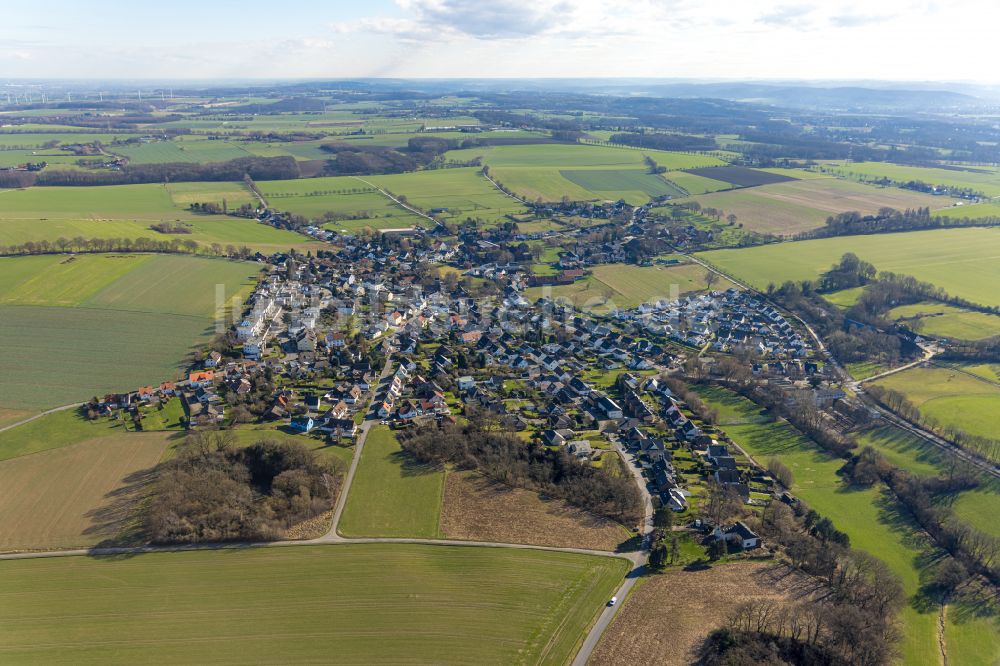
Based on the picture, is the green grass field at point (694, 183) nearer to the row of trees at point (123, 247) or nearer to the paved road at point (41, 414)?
the row of trees at point (123, 247)

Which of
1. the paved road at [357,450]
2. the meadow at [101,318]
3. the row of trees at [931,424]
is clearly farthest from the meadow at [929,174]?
the meadow at [101,318]

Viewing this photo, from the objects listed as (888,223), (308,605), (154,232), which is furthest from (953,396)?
(154,232)

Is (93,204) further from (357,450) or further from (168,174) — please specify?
(357,450)

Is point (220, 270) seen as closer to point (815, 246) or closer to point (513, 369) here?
point (513, 369)

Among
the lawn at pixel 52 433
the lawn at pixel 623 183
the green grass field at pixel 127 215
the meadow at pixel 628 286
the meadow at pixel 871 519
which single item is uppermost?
the lawn at pixel 623 183

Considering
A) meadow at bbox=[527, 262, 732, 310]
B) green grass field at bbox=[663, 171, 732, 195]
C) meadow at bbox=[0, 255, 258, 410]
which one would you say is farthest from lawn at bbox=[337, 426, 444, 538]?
green grass field at bbox=[663, 171, 732, 195]

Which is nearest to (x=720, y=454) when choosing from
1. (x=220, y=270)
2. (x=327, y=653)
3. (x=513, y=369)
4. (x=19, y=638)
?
(x=513, y=369)
